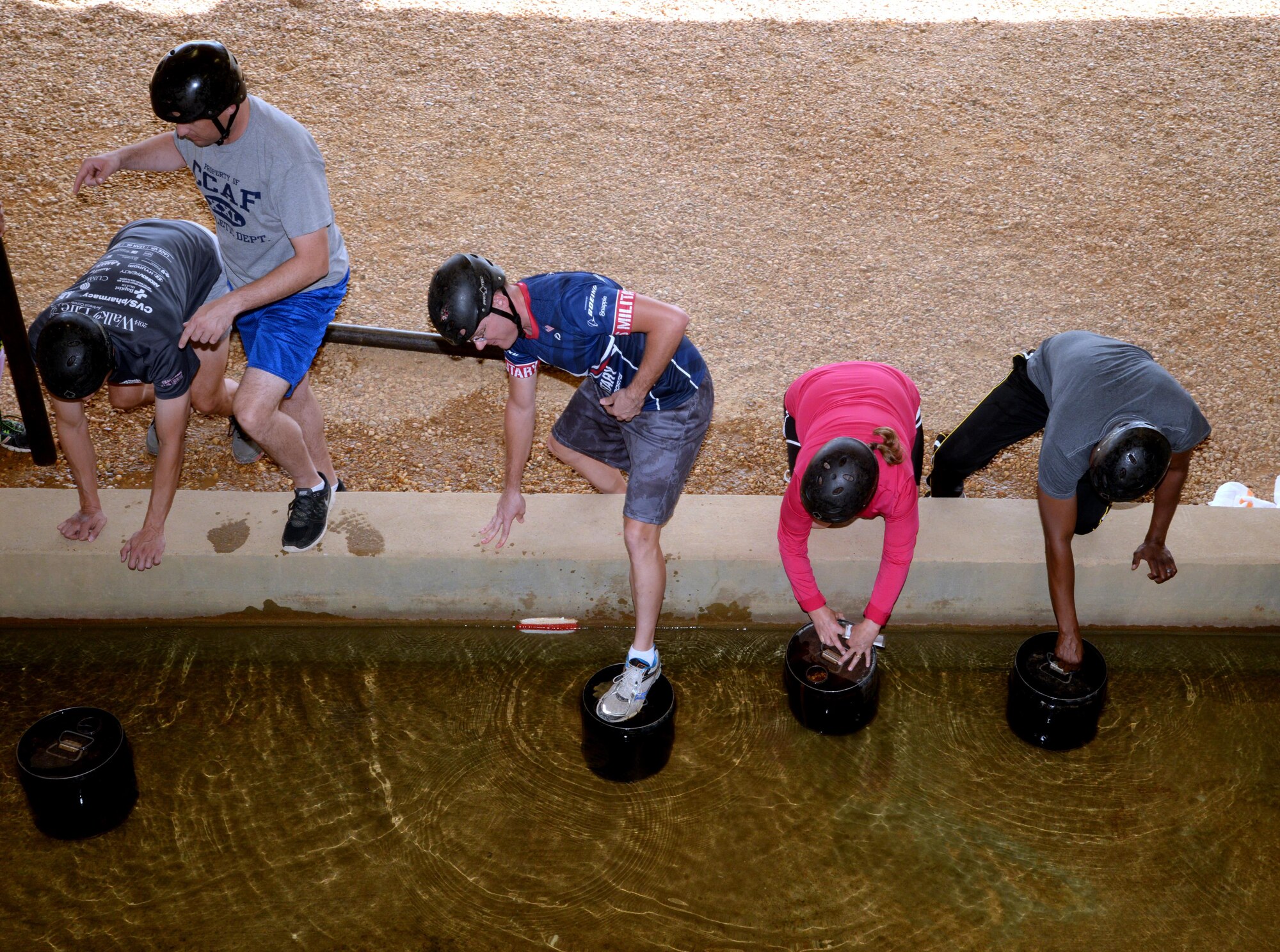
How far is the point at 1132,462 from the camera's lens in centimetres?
320

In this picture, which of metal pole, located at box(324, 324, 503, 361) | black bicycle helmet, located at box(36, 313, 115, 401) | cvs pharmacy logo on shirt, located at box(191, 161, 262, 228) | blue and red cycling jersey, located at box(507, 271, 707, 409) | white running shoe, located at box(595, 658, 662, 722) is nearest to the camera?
blue and red cycling jersey, located at box(507, 271, 707, 409)

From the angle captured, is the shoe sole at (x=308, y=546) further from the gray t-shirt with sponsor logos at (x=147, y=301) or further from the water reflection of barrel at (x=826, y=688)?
the water reflection of barrel at (x=826, y=688)

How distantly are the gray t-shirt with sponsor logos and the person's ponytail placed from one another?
246 centimetres

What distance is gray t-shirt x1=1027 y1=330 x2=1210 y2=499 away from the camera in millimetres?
3447

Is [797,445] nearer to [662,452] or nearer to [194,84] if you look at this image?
[662,452]

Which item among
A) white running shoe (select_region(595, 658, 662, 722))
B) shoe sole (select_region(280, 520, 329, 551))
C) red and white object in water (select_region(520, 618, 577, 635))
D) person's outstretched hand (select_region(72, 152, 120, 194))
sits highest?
person's outstretched hand (select_region(72, 152, 120, 194))

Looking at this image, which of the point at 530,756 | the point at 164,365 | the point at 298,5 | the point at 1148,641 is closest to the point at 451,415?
the point at 164,365

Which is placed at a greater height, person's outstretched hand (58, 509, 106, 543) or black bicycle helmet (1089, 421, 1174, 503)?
black bicycle helmet (1089, 421, 1174, 503)

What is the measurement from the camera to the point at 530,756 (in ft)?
11.8

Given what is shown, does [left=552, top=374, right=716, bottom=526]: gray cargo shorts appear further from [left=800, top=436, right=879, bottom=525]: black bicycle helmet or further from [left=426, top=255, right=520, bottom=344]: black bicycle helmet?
[left=426, top=255, right=520, bottom=344]: black bicycle helmet

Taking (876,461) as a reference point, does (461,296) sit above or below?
above

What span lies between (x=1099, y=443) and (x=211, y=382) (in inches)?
129

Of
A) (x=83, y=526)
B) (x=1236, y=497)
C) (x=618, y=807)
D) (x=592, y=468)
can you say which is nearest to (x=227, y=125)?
(x=83, y=526)

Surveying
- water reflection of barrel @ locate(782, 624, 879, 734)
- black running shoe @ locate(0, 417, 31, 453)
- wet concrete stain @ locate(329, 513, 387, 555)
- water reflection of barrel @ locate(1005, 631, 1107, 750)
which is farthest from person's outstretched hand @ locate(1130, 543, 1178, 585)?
black running shoe @ locate(0, 417, 31, 453)
